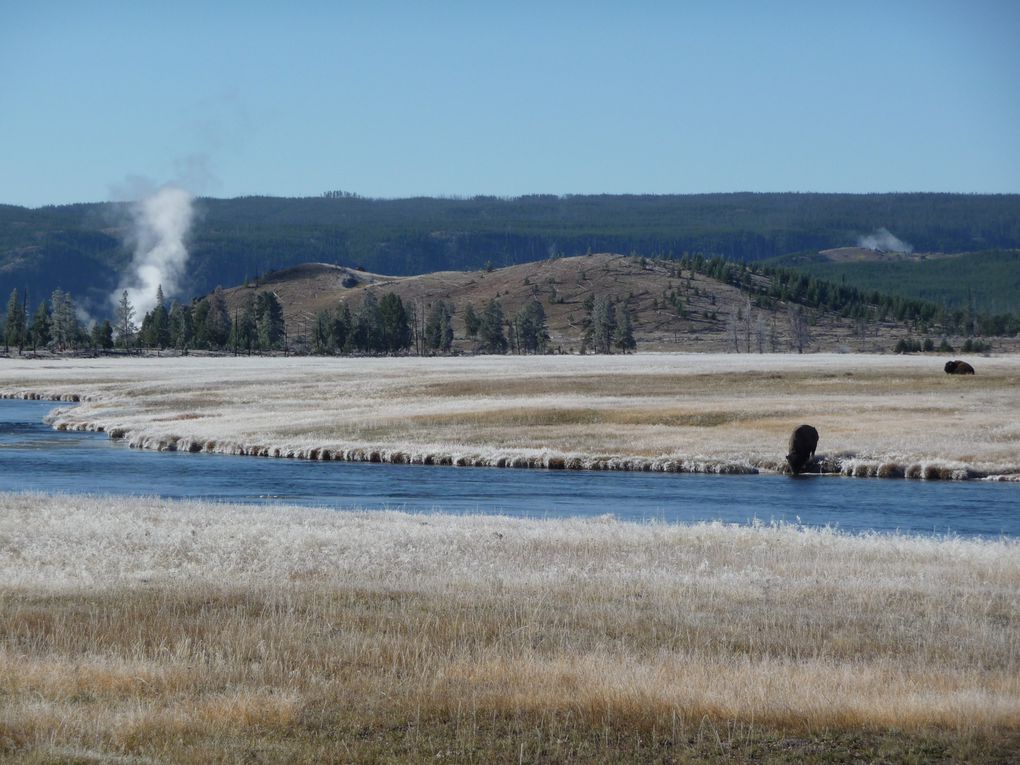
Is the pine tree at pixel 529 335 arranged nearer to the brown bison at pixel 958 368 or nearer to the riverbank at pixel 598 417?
the riverbank at pixel 598 417

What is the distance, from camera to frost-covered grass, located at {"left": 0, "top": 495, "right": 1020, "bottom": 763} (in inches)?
380

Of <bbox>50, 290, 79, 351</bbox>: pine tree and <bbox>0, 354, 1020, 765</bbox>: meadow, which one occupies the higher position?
<bbox>50, 290, 79, 351</bbox>: pine tree

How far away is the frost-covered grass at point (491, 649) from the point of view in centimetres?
964

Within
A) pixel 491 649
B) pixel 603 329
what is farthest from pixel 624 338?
pixel 491 649

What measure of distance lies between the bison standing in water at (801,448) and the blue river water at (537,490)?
1.18 metres

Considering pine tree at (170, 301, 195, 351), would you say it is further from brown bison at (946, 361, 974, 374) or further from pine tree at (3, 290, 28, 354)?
brown bison at (946, 361, 974, 374)

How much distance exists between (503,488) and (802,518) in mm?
10577

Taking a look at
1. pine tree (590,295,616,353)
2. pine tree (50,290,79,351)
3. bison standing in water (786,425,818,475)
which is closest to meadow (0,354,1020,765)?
bison standing in water (786,425,818,475)

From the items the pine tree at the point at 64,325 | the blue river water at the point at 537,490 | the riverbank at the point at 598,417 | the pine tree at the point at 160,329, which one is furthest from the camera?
the pine tree at the point at 160,329

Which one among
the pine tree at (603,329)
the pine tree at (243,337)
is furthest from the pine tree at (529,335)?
the pine tree at (243,337)

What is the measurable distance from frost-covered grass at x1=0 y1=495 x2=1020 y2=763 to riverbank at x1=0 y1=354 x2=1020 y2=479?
24293mm

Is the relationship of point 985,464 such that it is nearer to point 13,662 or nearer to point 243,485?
point 243,485

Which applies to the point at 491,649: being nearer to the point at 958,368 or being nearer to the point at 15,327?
the point at 958,368

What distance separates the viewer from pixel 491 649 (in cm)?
1251
